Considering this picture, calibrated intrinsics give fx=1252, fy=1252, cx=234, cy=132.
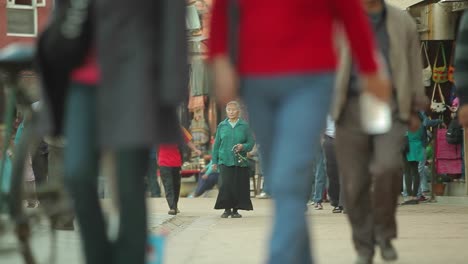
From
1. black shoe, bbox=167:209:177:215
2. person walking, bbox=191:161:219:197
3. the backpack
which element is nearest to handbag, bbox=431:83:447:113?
the backpack

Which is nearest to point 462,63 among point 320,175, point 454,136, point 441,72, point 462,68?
point 462,68

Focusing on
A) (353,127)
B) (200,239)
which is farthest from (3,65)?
(200,239)

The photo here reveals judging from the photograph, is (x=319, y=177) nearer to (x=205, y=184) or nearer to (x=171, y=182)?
(x=171, y=182)

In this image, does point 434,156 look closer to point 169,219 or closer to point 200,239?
point 169,219

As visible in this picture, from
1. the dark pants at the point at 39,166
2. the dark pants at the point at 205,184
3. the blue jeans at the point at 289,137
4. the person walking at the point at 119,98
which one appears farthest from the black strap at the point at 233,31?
the dark pants at the point at 205,184

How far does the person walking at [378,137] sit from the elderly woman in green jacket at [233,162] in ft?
29.8

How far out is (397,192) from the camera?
840 centimetres

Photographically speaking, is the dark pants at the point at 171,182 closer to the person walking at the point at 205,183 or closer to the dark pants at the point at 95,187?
the person walking at the point at 205,183

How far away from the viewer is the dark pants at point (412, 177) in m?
21.3

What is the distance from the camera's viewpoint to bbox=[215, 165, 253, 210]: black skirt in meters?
17.5

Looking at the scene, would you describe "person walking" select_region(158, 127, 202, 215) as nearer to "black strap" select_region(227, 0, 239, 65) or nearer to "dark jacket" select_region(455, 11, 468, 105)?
"dark jacket" select_region(455, 11, 468, 105)

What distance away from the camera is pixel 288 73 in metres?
4.95

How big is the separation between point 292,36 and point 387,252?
11.7ft

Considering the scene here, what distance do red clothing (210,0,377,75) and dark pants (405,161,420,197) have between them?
16.4m
